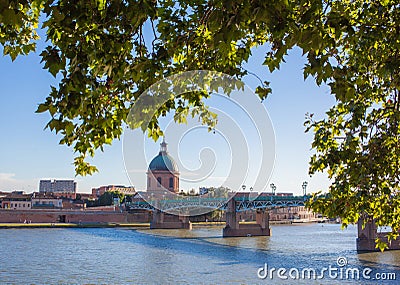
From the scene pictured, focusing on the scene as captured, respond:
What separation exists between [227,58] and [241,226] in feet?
180

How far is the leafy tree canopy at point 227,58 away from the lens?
11.1 feet

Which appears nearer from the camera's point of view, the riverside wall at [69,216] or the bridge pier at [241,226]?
the bridge pier at [241,226]

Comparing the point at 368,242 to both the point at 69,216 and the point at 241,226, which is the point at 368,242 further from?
the point at 69,216

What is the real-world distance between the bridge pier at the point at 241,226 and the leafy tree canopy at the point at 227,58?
48.0m

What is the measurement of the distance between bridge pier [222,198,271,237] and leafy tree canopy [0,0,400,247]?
157 feet

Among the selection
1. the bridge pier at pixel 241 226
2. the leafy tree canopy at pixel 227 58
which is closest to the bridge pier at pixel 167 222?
the bridge pier at pixel 241 226

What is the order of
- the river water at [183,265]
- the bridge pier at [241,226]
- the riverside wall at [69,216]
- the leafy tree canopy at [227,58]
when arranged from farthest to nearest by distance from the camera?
the riverside wall at [69,216]
the bridge pier at [241,226]
the river water at [183,265]
the leafy tree canopy at [227,58]

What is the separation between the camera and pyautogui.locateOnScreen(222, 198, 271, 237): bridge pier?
180 ft

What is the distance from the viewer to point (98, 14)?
3.83m

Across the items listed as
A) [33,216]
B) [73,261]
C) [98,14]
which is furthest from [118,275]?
[33,216]

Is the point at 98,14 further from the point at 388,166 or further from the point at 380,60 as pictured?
the point at 388,166

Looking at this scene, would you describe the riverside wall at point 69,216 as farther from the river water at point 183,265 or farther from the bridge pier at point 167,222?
the river water at point 183,265

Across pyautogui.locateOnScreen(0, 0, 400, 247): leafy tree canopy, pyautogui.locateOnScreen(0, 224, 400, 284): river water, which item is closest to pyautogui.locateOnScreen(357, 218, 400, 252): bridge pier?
pyautogui.locateOnScreen(0, 224, 400, 284): river water

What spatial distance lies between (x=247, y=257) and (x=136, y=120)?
2836 centimetres
